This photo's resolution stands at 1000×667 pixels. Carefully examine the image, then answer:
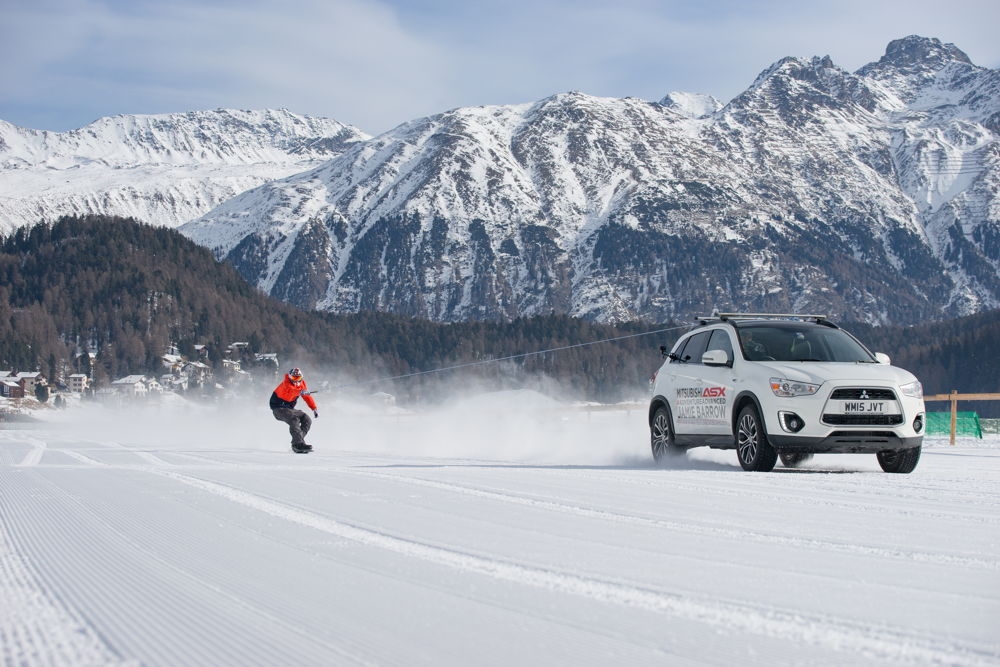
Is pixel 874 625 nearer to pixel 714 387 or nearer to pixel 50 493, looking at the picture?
pixel 50 493

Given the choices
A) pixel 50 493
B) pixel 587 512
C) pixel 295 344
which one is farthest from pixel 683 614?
pixel 295 344

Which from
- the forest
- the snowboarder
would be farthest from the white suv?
the forest

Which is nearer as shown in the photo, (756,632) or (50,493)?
(756,632)

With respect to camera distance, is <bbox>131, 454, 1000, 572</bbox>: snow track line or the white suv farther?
the white suv

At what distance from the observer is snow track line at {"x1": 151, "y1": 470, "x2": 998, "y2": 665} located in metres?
3.80

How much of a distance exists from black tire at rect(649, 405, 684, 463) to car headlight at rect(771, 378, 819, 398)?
248 centimetres

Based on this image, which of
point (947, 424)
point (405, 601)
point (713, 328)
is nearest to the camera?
point (405, 601)

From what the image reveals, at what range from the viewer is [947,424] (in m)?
28.5

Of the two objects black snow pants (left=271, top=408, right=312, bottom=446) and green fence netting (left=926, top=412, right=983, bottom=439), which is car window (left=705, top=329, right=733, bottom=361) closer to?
black snow pants (left=271, top=408, right=312, bottom=446)

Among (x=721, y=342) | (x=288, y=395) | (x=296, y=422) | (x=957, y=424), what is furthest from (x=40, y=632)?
(x=957, y=424)

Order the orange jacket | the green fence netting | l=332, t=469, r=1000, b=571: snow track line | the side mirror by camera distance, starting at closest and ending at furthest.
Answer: l=332, t=469, r=1000, b=571: snow track line → the side mirror → the orange jacket → the green fence netting

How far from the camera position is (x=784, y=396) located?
12.3 meters

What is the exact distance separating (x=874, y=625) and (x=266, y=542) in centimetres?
374

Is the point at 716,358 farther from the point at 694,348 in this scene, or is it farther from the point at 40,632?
the point at 40,632
